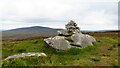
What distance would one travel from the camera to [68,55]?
105ft

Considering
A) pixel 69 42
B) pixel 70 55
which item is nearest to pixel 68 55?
pixel 70 55

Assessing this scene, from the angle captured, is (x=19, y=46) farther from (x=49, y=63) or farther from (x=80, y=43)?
(x=49, y=63)

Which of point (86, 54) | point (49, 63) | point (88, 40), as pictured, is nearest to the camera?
point (49, 63)

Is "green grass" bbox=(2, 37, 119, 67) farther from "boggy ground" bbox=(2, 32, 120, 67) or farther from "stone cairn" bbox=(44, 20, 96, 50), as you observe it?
"stone cairn" bbox=(44, 20, 96, 50)

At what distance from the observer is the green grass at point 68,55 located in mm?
26266

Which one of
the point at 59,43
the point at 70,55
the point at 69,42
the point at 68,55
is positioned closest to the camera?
the point at 70,55

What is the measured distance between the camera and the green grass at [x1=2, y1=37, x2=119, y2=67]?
86.2ft

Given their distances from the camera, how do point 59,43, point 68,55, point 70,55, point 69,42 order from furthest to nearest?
1. point 69,42
2. point 59,43
3. point 68,55
4. point 70,55

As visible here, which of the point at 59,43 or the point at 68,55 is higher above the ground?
the point at 59,43

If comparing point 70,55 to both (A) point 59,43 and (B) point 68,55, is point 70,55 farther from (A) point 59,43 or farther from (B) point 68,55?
(A) point 59,43

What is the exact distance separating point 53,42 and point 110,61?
9.25 meters

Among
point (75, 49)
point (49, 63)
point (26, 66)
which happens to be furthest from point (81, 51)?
point (26, 66)

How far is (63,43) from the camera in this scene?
34812 mm

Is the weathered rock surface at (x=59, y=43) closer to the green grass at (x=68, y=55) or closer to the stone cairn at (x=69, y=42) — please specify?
the stone cairn at (x=69, y=42)
